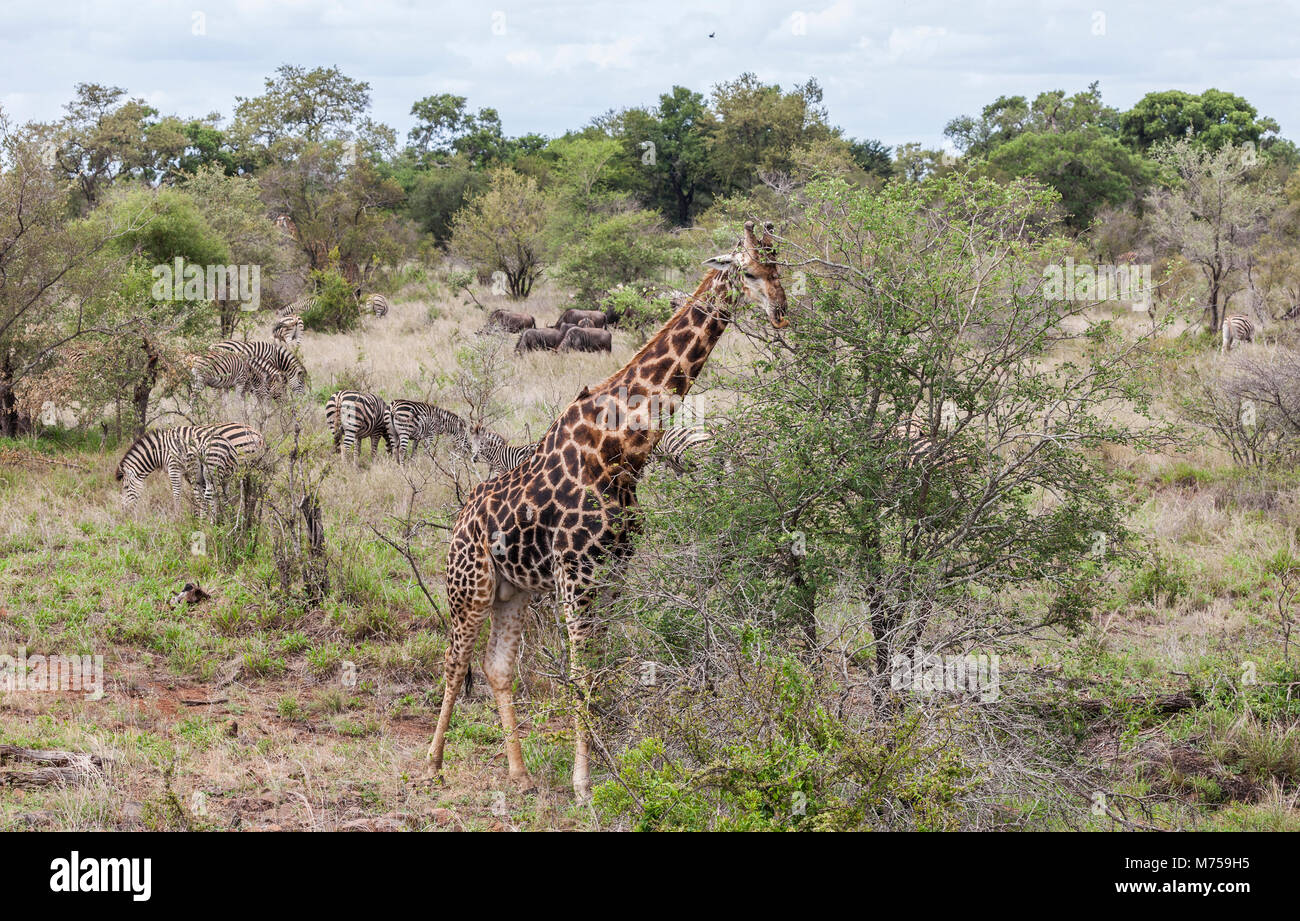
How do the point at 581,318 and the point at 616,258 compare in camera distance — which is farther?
the point at 616,258

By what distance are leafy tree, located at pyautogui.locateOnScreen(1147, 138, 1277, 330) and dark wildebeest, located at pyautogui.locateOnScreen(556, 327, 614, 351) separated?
1147 cm

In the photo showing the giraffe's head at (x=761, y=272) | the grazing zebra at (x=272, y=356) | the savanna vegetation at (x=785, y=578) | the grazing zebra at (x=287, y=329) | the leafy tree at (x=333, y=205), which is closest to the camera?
the savanna vegetation at (x=785, y=578)

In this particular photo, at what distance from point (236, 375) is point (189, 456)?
5479 mm

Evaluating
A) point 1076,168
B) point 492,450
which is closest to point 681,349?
point 492,450

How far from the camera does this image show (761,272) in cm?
543

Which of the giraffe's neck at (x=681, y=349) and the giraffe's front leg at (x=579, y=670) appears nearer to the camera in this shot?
the giraffe's front leg at (x=579, y=670)

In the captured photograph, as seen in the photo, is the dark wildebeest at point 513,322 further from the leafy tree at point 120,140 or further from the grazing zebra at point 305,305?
the leafy tree at point 120,140

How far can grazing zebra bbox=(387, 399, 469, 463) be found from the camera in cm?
1312

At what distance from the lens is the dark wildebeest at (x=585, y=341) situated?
1938 centimetres

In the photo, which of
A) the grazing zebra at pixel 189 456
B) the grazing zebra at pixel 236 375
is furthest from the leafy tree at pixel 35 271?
the grazing zebra at pixel 189 456

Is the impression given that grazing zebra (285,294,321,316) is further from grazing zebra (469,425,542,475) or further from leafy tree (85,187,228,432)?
grazing zebra (469,425,542,475)

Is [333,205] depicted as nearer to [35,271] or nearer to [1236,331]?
[35,271]

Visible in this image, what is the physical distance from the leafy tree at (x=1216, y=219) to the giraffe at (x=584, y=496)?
1838 centimetres
